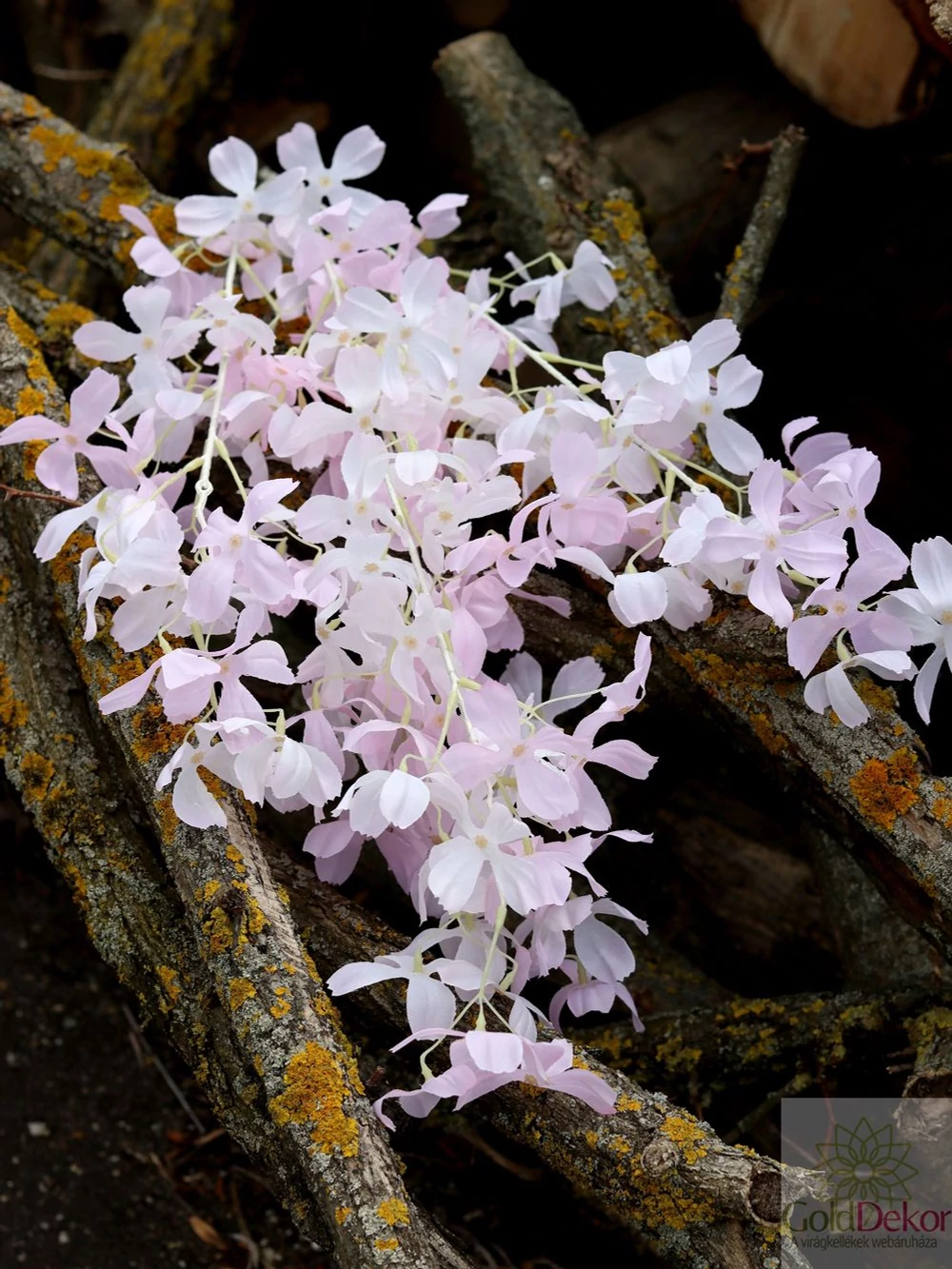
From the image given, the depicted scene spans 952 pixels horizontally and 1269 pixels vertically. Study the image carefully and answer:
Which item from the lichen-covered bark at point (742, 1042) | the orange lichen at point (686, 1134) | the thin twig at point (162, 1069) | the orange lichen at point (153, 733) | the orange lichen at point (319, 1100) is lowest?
the thin twig at point (162, 1069)

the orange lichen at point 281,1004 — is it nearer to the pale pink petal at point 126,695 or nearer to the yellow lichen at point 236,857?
the yellow lichen at point 236,857

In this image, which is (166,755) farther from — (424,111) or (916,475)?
(424,111)

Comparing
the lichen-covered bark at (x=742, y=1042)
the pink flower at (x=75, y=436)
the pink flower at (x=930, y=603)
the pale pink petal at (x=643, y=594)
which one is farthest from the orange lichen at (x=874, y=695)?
the pink flower at (x=75, y=436)

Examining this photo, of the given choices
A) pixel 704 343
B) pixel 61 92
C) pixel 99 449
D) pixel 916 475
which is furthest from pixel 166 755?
pixel 61 92

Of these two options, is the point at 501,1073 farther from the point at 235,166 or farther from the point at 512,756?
the point at 235,166

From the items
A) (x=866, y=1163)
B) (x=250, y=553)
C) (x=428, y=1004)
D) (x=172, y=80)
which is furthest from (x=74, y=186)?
(x=866, y=1163)

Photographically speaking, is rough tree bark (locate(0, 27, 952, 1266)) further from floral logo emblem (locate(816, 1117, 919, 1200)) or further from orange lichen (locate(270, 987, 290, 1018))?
floral logo emblem (locate(816, 1117, 919, 1200))
